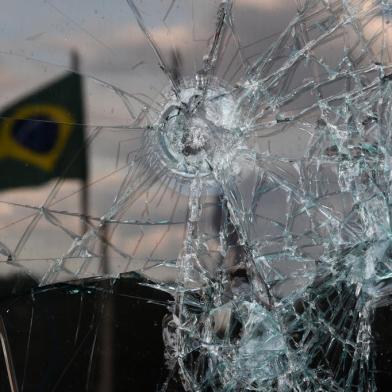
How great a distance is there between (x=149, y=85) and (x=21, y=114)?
35cm

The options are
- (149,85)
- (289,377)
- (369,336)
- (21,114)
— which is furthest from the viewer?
(369,336)

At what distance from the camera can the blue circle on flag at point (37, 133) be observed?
188 cm

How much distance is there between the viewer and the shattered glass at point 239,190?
1991 millimetres

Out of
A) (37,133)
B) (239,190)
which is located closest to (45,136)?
(37,133)

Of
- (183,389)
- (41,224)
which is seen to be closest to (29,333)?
(41,224)

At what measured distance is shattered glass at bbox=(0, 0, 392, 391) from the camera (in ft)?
6.53

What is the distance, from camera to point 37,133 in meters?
1.90

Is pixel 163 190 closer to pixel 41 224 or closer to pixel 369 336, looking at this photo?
pixel 41 224

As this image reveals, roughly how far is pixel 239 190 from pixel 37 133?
0.59m

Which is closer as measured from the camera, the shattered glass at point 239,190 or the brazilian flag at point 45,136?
the brazilian flag at point 45,136

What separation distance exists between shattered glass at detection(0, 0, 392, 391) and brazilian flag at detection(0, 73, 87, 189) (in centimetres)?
4

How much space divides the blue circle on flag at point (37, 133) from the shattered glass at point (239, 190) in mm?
98

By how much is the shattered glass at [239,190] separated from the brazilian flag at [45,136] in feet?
0.13

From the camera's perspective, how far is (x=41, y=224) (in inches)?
75.7
